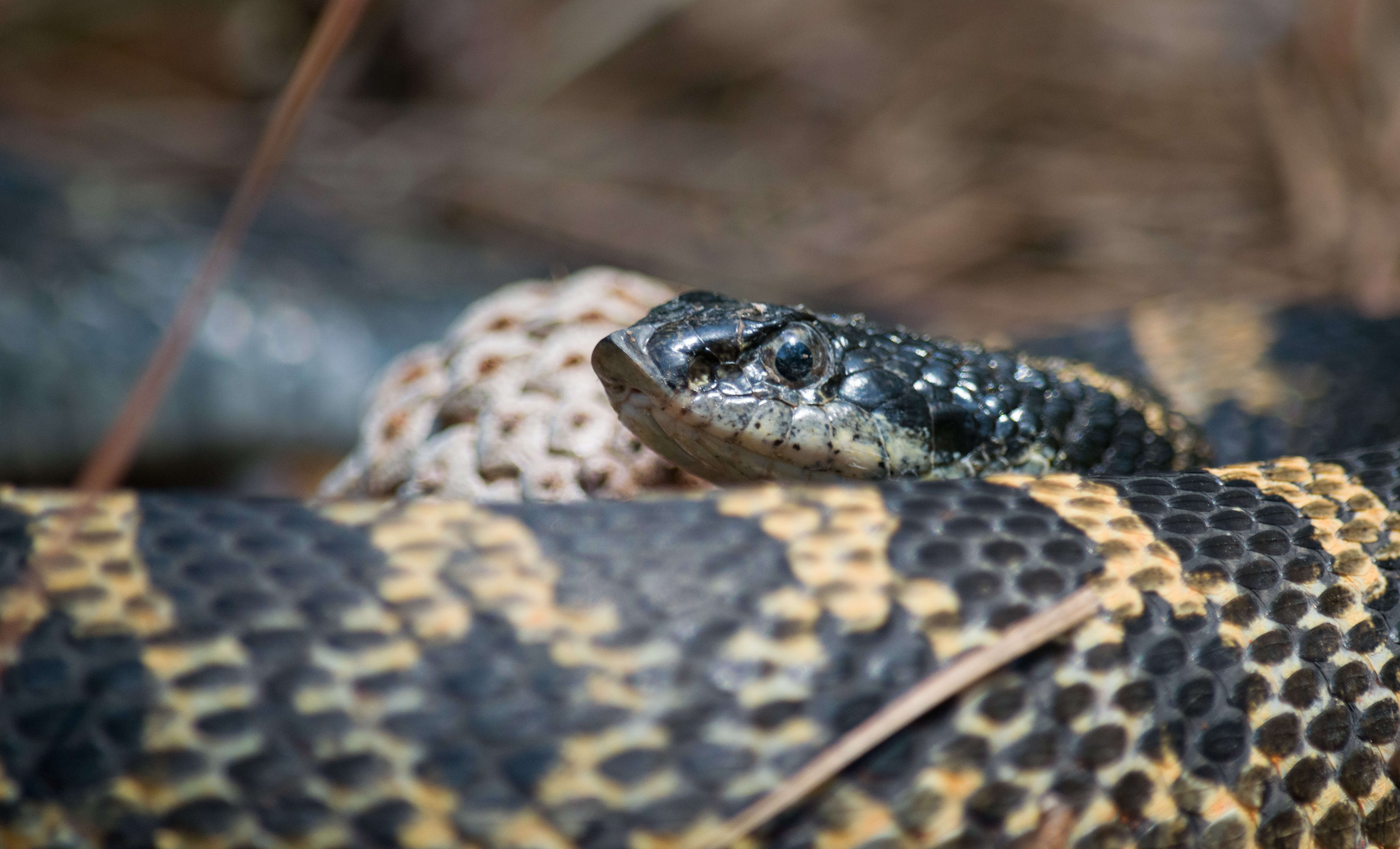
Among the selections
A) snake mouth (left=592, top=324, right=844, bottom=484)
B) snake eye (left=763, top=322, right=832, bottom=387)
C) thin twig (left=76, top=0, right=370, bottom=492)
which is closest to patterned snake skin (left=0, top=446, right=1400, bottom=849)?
thin twig (left=76, top=0, right=370, bottom=492)

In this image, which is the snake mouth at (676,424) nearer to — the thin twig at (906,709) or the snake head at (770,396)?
the snake head at (770,396)

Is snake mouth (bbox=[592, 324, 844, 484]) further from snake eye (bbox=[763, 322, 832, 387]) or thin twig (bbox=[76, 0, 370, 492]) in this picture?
thin twig (bbox=[76, 0, 370, 492])

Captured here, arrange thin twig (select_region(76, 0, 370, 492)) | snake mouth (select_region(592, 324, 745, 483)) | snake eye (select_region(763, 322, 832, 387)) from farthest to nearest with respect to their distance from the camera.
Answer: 1. snake eye (select_region(763, 322, 832, 387))
2. snake mouth (select_region(592, 324, 745, 483))
3. thin twig (select_region(76, 0, 370, 492))

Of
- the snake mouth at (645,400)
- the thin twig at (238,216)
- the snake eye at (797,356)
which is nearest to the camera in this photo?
the thin twig at (238,216)

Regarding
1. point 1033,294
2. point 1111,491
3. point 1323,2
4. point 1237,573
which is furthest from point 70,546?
point 1323,2

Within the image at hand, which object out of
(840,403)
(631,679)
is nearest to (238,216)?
(631,679)

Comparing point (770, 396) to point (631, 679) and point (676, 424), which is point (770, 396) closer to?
point (676, 424)

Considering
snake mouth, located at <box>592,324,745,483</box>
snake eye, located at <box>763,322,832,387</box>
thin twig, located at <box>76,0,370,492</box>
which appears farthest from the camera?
snake eye, located at <box>763,322,832,387</box>

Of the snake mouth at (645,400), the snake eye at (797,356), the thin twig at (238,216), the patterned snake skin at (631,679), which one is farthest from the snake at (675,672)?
the snake eye at (797,356)
